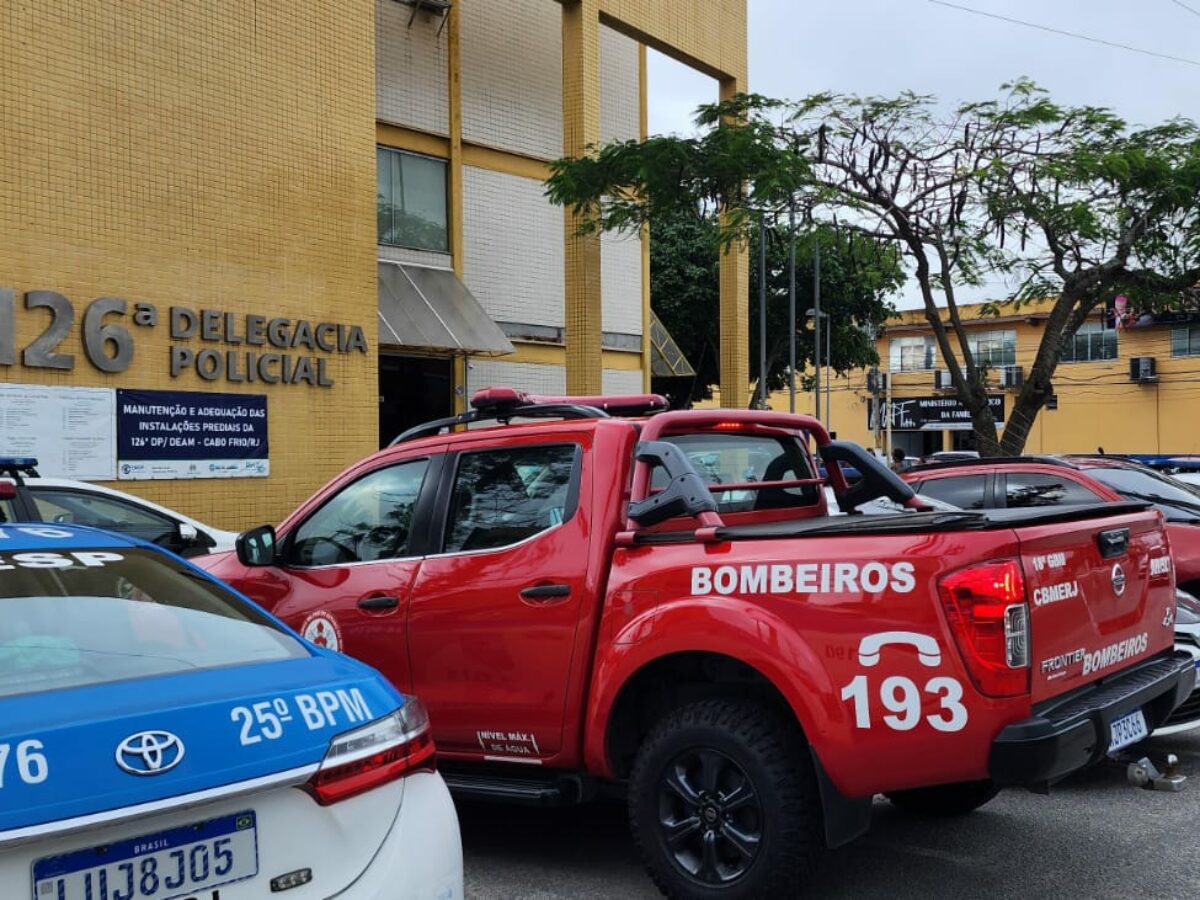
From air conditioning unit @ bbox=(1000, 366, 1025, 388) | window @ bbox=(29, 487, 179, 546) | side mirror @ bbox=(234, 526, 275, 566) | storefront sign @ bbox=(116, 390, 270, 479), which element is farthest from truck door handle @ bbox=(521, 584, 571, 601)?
air conditioning unit @ bbox=(1000, 366, 1025, 388)

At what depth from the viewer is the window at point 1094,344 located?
144 feet

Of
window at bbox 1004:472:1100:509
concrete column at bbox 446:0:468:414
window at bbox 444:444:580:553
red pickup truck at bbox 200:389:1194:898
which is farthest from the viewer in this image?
concrete column at bbox 446:0:468:414

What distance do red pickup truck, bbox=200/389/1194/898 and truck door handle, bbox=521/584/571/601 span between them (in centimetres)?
1

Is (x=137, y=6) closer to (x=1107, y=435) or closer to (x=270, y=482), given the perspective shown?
(x=270, y=482)

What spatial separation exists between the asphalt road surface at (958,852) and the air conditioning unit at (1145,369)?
133 feet

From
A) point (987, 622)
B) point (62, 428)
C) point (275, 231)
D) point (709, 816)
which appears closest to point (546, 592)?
point (709, 816)

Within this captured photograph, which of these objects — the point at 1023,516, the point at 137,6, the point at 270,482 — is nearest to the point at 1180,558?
the point at 1023,516

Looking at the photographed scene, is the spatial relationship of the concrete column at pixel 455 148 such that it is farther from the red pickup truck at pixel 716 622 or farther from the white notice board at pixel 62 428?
the red pickup truck at pixel 716 622

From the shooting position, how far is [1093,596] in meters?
4.09

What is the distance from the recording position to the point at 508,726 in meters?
4.69

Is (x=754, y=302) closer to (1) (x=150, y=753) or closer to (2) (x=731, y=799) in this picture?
(2) (x=731, y=799)

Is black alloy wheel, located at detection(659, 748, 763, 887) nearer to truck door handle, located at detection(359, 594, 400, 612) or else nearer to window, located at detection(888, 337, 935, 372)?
truck door handle, located at detection(359, 594, 400, 612)

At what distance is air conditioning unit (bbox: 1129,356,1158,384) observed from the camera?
42.3 meters

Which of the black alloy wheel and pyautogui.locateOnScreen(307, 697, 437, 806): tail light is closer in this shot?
pyautogui.locateOnScreen(307, 697, 437, 806): tail light
